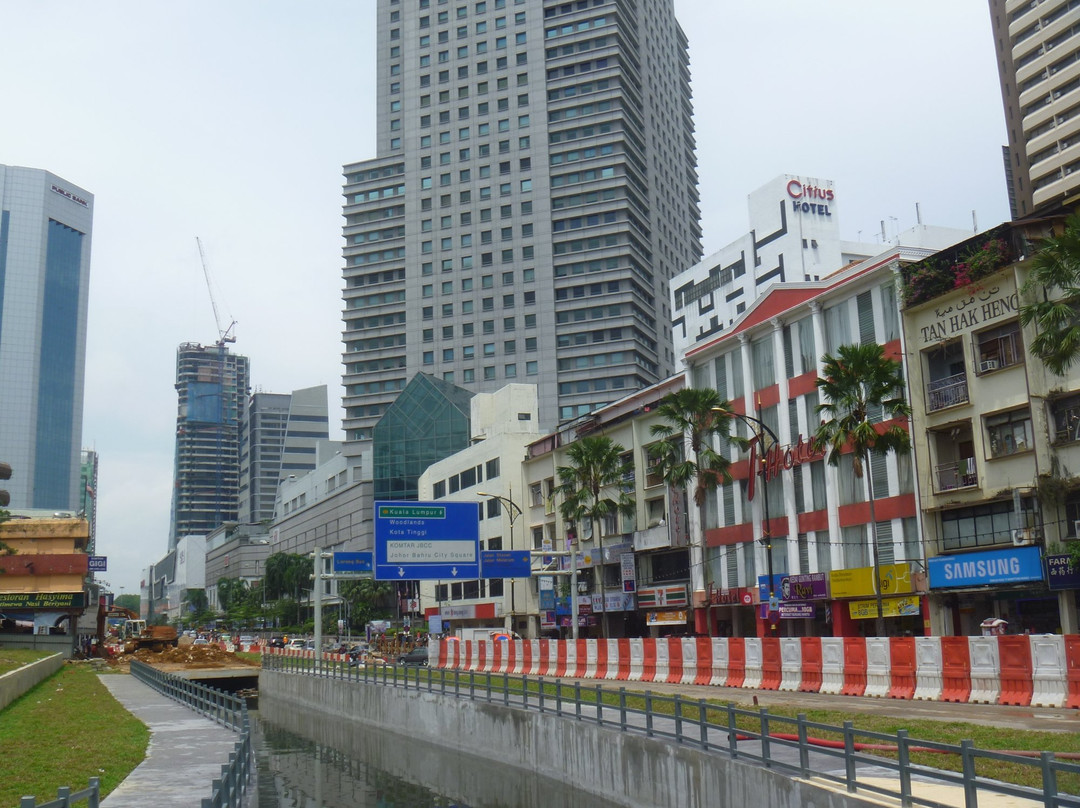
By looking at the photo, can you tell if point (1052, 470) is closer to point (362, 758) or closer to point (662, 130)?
point (362, 758)

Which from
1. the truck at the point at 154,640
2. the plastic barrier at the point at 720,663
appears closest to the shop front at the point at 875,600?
the plastic barrier at the point at 720,663

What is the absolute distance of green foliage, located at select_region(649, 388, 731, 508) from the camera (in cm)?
5431

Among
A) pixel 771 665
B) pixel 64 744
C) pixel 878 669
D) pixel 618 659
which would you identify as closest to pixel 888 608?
pixel 618 659

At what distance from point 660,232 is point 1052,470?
112 meters

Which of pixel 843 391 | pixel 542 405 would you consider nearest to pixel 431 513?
pixel 843 391

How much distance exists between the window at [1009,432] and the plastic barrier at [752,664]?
14759mm

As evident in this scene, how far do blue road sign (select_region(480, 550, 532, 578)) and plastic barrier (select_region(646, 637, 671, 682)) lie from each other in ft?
55.9

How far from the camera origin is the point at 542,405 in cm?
13112

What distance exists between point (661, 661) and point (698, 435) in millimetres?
21499

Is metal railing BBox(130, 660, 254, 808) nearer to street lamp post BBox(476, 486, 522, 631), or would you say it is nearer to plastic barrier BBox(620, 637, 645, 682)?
plastic barrier BBox(620, 637, 645, 682)

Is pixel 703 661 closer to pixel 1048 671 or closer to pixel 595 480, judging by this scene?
pixel 1048 671

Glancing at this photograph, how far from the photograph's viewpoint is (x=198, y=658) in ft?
240

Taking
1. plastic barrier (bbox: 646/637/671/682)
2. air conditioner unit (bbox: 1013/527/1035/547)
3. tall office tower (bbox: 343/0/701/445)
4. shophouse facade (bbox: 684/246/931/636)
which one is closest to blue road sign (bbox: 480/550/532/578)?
shophouse facade (bbox: 684/246/931/636)

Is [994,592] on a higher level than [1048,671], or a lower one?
higher
